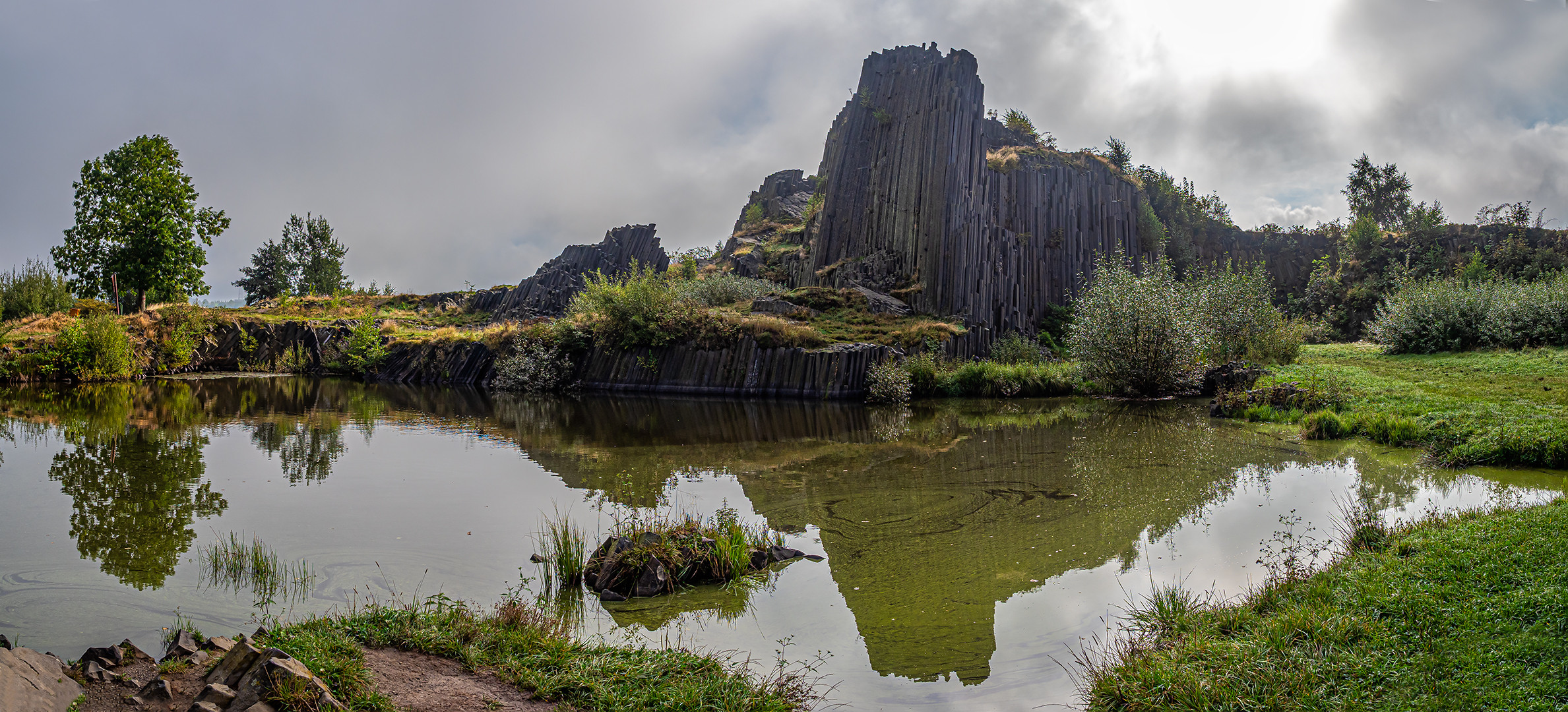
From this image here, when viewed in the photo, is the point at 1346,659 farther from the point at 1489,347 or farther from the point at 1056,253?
the point at 1056,253

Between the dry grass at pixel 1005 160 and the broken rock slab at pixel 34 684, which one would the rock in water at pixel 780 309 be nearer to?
the dry grass at pixel 1005 160

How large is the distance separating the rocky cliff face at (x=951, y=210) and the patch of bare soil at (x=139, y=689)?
2258 centimetres

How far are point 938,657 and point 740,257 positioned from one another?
3399 centimetres

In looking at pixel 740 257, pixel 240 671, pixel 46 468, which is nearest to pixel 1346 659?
pixel 240 671

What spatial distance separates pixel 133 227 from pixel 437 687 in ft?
122

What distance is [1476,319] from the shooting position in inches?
726

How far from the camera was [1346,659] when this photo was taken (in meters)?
3.51

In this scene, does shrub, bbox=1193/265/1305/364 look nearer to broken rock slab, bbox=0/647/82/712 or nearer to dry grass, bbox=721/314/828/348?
dry grass, bbox=721/314/828/348

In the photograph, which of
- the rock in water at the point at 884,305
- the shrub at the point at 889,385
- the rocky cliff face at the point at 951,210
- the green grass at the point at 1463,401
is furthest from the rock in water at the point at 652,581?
the rocky cliff face at the point at 951,210

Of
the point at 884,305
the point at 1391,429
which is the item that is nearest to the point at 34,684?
the point at 1391,429

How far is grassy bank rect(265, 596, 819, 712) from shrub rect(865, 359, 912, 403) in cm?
1464

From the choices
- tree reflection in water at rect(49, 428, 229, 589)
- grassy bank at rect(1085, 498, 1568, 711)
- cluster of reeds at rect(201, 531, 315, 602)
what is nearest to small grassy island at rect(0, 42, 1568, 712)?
grassy bank at rect(1085, 498, 1568, 711)

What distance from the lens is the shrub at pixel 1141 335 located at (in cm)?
1673

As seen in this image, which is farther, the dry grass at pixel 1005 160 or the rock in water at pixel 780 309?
the dry grass at pixel 1005 160
